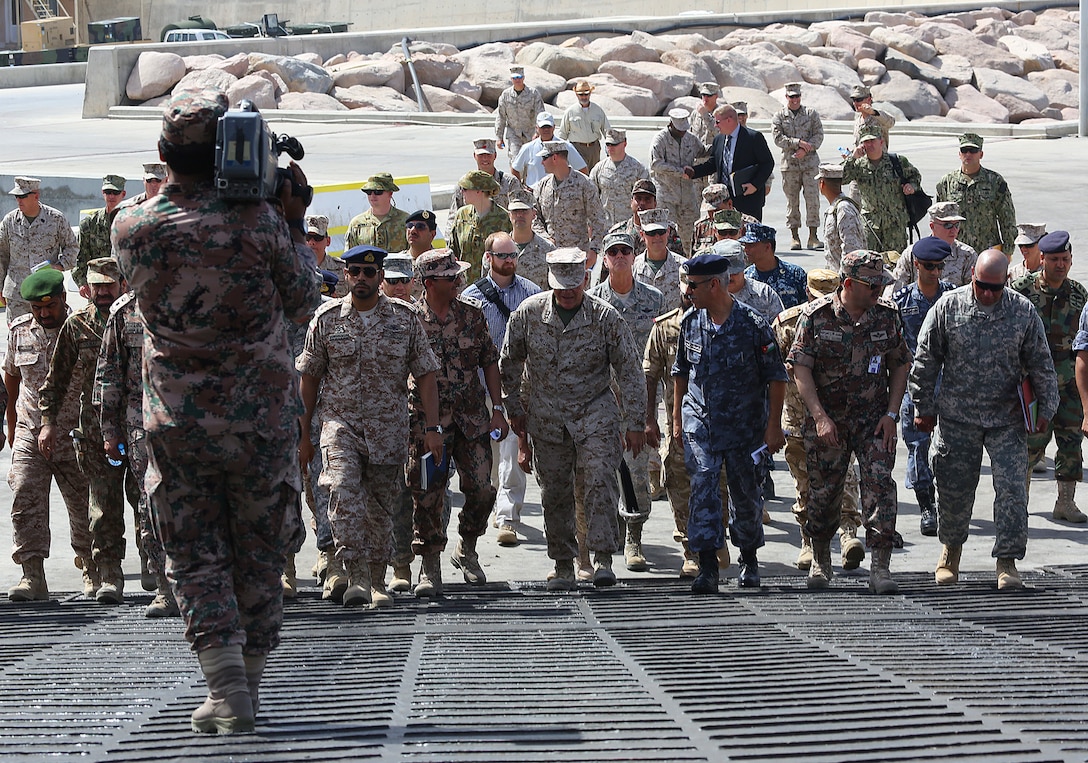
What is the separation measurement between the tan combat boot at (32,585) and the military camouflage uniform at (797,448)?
4.34 metres

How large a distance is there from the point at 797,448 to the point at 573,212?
5.12 m

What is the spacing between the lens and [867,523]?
782cm

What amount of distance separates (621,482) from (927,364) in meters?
1.94

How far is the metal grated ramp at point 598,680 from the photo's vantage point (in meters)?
4.19

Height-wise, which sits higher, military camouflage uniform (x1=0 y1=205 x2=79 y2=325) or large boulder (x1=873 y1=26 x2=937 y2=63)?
large boulder (x1=873 y1=26 x2=937 y2=63)

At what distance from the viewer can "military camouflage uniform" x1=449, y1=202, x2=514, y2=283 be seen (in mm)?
11898

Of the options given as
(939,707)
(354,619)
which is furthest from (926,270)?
(939,707)

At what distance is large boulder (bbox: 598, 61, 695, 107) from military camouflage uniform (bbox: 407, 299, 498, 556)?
28939 mm

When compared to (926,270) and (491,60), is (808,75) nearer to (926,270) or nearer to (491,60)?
(491,60)

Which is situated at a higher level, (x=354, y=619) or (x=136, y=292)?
(x=136, y=292)

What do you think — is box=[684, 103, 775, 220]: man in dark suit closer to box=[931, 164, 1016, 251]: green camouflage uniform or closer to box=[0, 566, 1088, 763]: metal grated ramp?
box=[931, 164, 1016, 251]: green camouflage uniform

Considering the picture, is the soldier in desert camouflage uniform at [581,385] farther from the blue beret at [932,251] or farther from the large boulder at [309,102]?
the large boulder at [309,102]

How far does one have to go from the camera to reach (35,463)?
8.10 metres

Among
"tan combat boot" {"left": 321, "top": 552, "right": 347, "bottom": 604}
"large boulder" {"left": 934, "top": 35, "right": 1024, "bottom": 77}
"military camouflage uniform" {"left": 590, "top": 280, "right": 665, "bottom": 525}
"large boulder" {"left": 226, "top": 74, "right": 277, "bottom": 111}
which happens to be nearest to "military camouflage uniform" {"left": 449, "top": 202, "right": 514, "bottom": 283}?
"military camouflage uniform" {"left": 590, "top": 280, "right": 665, "bottom": 525}
